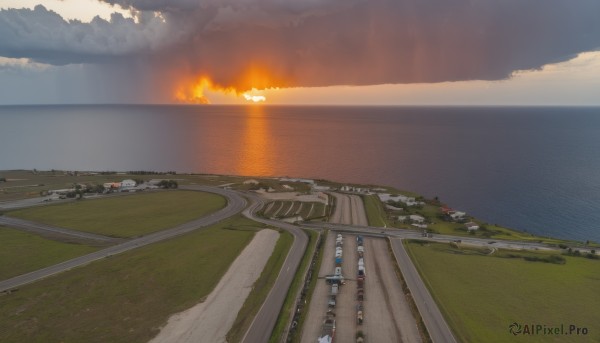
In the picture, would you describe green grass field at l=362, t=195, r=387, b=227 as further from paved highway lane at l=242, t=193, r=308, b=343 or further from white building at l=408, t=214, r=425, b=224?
paved highway lane at l=242, t=193, r=308, b=343

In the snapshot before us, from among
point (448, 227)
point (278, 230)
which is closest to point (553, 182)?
point (448, 227)

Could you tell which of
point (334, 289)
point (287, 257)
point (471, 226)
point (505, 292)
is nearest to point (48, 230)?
point (287, 257)

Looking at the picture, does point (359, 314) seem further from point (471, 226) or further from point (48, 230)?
point (48, 230)

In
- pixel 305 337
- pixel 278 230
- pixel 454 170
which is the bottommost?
pixel 305 337

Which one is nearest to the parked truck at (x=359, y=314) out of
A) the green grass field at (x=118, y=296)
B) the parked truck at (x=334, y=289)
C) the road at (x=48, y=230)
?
the parked truck at (x=334, y=289)

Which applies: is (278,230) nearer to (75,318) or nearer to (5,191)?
(75,318)

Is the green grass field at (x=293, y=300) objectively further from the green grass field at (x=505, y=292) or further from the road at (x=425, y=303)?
the green grass field at (x=505, y=292)

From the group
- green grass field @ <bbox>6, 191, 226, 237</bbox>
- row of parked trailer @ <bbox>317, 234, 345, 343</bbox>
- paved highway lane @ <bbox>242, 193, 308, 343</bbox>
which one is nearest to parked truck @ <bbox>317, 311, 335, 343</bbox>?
row of parked trailer @ <bbox>317, 234, 345, 343</bbox>
